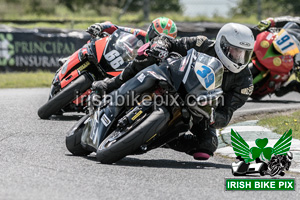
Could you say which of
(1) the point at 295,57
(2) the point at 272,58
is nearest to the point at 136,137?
(2) the point at 272,58

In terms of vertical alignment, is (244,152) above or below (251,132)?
above

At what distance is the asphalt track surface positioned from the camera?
14.1ft

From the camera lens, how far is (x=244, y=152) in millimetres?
5496

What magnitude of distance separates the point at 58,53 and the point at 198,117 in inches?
400

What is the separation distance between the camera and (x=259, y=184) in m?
4.86

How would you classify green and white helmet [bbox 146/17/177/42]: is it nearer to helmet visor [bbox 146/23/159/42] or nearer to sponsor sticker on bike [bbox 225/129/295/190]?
helmet visor [bbox 146/23/159/42]

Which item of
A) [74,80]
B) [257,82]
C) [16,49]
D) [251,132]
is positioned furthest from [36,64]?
[251,132]

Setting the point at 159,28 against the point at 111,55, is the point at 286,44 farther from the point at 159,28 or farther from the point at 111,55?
the point at 111,55

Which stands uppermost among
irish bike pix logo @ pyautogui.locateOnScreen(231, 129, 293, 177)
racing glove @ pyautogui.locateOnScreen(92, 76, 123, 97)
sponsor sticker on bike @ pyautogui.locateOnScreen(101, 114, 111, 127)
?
racing glove @ pyautogui.locateOnScreen(92, 76, 123, 97)

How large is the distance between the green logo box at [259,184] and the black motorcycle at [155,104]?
774 mm

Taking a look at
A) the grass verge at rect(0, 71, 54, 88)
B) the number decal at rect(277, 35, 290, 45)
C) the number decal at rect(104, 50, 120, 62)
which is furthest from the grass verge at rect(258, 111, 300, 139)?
the grass verge at rect(0, 71, 54, 88)

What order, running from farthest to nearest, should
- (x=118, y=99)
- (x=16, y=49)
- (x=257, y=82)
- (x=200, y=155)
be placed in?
(x=16, y=49), (x=257, y=82), (x=200, y=155), (x=118, y=99)

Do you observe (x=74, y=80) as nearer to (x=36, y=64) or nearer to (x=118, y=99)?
(x=118, y=99)

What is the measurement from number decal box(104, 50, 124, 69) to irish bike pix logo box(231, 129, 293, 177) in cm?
266
